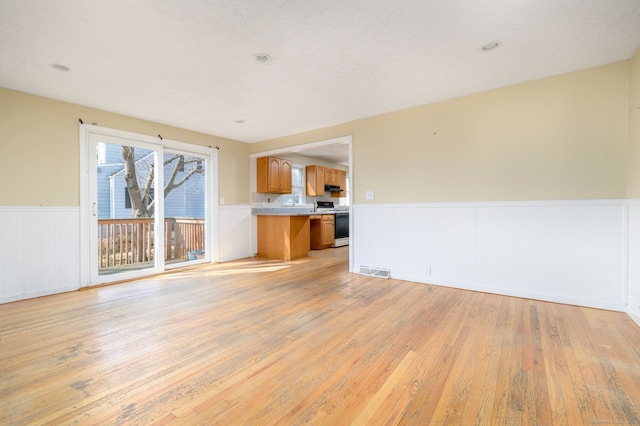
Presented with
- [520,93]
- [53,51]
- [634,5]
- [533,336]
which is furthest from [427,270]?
[53,51]

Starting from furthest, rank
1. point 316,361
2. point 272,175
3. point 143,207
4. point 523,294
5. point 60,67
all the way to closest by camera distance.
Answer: point 272,175 → point 143,207 → point 523,294 → point 60,67 → point 316,361

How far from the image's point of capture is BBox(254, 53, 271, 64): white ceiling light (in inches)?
102

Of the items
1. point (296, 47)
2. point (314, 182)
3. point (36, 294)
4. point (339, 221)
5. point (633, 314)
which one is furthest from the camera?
point (339, 221)

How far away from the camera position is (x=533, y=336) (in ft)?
7.43

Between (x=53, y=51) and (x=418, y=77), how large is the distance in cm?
346

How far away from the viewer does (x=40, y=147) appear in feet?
11.3

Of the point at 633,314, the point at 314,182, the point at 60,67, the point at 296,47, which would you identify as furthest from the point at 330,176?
the point at 633,314

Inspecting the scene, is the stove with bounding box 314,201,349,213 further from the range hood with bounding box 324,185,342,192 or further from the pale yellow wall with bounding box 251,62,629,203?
the pale yellow wall with bounding box 251,62,629,203

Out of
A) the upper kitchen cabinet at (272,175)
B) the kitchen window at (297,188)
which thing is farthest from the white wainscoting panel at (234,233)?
the kitchen window at (297,188)

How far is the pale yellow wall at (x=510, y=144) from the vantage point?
282 centimetres

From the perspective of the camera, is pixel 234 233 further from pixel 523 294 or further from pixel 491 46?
pixel 491 46

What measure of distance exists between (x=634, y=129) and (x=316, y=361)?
3.53 m

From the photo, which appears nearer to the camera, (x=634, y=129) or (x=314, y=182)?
(x=634, y=129)

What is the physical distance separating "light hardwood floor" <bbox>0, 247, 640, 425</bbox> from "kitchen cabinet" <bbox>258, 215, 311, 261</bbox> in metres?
2.46
